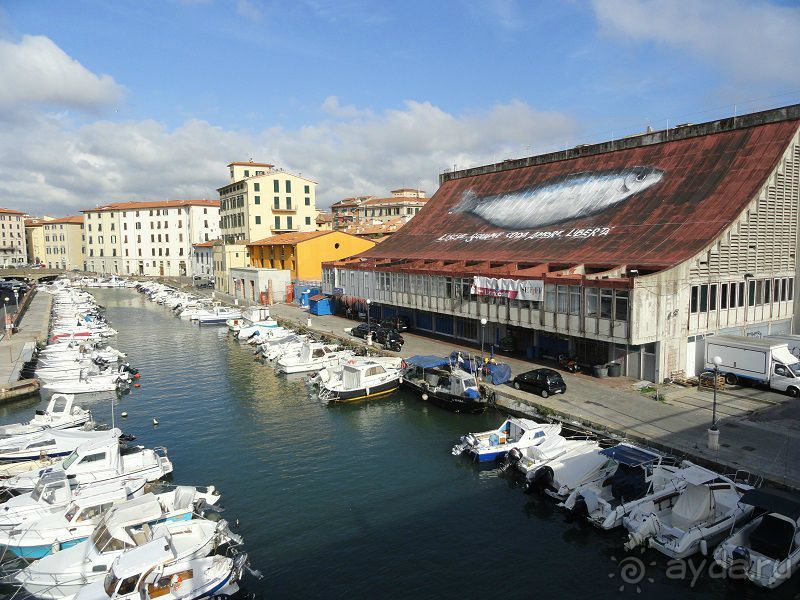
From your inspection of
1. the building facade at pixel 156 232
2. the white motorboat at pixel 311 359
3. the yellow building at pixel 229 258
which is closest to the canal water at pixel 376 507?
the white motorboat at pixel 311 359

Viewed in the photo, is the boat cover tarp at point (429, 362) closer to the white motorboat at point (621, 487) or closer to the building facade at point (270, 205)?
the white motorboat at point (621, 487)

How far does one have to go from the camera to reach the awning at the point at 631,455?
73.3 feet

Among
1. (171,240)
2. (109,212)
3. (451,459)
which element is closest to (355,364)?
(451,459)

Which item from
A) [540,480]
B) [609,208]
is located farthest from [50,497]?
[609,208]

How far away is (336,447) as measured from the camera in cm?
2917

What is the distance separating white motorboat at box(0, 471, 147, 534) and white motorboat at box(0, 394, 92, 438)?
9.28 meters

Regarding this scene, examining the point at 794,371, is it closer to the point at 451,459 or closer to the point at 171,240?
the point at 451,459

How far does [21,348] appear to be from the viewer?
170 feet

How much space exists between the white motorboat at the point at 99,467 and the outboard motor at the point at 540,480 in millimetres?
16253

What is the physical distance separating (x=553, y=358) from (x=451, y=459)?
16.4 metres

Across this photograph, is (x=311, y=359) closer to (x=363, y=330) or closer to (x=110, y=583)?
(x=363, y=330)

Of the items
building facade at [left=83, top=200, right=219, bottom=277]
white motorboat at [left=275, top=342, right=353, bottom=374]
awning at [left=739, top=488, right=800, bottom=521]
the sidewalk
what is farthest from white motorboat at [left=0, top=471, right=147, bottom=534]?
building facade at [left=83, top=200, right=219, bottom=277]

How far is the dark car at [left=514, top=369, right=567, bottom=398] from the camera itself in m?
32.3

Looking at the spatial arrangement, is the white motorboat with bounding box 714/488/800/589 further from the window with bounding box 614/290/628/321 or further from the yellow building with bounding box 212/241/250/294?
the yellow building with bounding box 212/241/250/294
